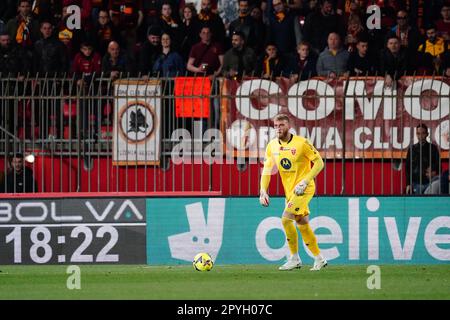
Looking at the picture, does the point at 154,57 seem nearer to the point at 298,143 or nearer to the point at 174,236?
the point at 174,236

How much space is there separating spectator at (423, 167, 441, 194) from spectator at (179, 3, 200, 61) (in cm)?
507

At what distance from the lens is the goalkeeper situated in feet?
53.7

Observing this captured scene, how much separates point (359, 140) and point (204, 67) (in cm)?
301

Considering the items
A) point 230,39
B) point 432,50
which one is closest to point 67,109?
point 230,39

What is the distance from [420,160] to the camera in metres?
Answer: 18.6

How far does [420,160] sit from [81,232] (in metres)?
5.28

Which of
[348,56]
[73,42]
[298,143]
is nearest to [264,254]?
[298,143]

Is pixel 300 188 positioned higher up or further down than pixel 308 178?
further down

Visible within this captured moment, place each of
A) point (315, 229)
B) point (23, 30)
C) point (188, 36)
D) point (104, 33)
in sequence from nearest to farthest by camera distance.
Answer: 1. point (315, 229)
2. point (188, 36)
3. point (104, 33)
4. point (23, 30)

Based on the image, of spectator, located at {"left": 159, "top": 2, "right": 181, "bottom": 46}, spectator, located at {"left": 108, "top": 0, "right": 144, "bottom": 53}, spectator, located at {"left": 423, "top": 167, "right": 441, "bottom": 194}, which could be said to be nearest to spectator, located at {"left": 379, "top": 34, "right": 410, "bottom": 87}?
spectator, located at {"left": 423, "top": 167, "right": 441, "bottom": 194}

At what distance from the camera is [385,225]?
1830cm

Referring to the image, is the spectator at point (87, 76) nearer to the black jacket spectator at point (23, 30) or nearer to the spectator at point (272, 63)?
the black jacket spectator at point (23, 30)

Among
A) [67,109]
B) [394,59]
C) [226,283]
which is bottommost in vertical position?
[226,283]

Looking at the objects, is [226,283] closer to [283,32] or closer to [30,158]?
[30,158]
